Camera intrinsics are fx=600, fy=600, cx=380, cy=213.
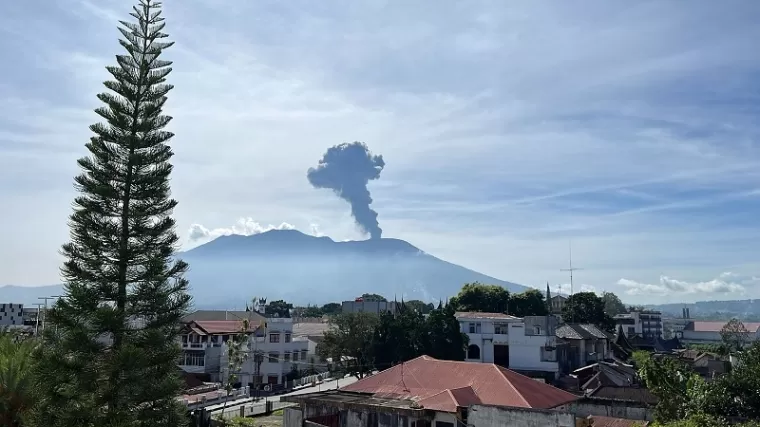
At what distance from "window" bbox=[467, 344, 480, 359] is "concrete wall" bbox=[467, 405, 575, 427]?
30218 mm

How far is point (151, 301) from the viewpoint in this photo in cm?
1340

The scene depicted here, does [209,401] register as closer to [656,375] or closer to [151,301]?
[151,301]

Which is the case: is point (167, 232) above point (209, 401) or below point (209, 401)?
above

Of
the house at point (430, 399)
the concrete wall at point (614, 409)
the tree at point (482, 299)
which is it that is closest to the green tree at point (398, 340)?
the house at point (430, 399)

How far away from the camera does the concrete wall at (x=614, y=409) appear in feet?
57.5

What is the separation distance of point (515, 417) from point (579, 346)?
34727 mm

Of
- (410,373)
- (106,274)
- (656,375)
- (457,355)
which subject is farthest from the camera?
(457,355)

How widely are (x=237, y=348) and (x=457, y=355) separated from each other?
16.4m

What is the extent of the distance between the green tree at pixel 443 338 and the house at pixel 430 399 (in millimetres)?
16465

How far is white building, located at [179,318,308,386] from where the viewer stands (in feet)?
135

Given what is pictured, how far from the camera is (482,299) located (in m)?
58.9

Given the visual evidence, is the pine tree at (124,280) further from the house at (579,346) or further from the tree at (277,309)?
the tree at (277,309)

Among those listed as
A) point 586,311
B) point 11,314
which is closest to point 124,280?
point 586,311

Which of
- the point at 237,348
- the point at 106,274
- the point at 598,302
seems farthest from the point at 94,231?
the point at 598,302
